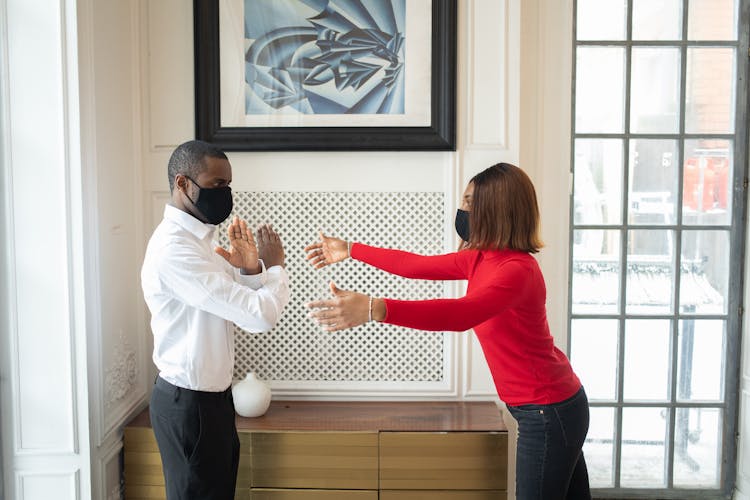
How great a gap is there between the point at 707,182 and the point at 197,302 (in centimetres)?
245

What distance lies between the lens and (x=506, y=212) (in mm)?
2004

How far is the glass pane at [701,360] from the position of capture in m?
3.20

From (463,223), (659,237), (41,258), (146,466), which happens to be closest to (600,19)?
(659,237)

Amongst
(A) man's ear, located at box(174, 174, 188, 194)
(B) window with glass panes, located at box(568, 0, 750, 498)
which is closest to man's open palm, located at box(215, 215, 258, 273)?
(A) man's ear, located at box(174, 174, 188, 194)

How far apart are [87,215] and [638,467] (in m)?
2.72

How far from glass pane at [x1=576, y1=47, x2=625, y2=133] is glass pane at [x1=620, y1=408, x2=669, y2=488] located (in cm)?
140

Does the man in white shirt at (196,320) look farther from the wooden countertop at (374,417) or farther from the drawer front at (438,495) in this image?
the drawer front at (438,495)

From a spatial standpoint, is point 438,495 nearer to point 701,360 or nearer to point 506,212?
point 506,212

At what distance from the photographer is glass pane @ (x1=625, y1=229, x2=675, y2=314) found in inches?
125

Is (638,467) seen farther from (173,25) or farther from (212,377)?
(173,25)

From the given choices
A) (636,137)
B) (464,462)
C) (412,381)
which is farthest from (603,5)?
(464,462)

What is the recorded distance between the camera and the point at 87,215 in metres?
2.40

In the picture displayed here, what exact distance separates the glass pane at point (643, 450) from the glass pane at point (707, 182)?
975 mm

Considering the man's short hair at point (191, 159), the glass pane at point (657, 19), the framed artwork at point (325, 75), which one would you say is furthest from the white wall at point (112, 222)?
the glass pane at point (657, 19)
